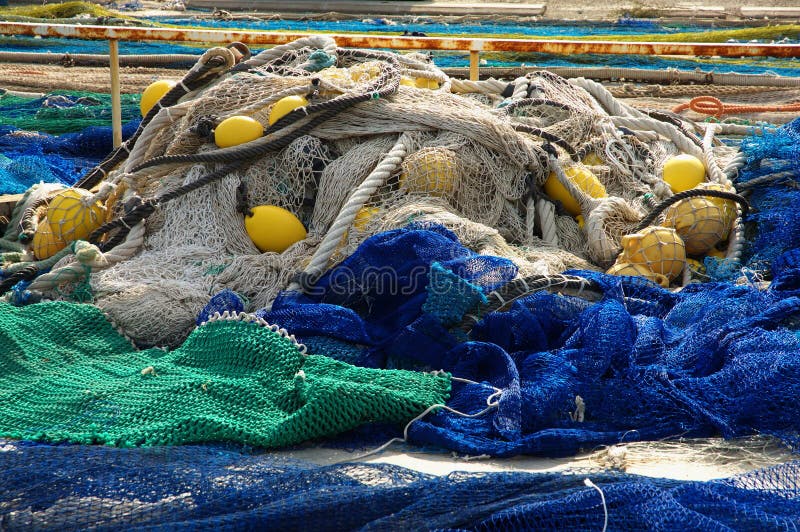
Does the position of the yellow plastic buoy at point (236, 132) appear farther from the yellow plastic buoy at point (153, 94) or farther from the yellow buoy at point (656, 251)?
the yellow buoy at point (656, 251)

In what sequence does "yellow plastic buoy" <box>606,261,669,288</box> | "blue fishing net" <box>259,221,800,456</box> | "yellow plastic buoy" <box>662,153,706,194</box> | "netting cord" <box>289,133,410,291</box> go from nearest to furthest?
"blue fishing net" <box>259,221,800,456</box>, "netting cord" <box>289,133,410,291</box>, "yellow plastic buoy" <box>606,261,669,288</box>, "yellow plastic buoy" <box>662,153,706,194</box>

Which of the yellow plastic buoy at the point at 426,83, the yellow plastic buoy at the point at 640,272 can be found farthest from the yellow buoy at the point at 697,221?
the yellow plastic buoy at the point at 426,83

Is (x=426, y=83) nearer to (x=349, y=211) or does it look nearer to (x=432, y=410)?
(x=349, y=211)

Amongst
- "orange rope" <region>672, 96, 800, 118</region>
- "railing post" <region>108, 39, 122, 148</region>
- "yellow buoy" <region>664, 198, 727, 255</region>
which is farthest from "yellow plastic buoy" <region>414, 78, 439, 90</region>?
"orange rope" <region>672, 96, 800, 118</region>

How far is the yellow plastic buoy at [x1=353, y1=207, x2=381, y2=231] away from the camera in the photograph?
170 inches

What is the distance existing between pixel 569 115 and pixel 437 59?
20.2 feet

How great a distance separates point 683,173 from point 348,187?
77.2 inches

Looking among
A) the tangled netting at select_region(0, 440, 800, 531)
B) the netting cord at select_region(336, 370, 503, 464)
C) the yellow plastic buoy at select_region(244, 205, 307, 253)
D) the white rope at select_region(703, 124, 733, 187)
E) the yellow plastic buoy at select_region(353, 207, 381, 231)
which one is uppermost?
the white rope at select_region(703, 124, 733, 187)

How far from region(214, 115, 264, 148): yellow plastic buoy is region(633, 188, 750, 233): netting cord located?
6.89 ft

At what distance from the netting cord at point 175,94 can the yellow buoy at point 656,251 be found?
278 cm

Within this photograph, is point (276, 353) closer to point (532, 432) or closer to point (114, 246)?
point (532, 432)

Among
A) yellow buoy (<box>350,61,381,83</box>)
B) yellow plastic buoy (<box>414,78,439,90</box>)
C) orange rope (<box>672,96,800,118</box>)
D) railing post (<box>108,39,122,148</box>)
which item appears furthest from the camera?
orange rope (<box>672,96,800,118</box>)

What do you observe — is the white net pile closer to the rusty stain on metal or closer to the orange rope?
the rusty stain on metal

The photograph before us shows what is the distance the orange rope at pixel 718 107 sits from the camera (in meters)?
7.91
